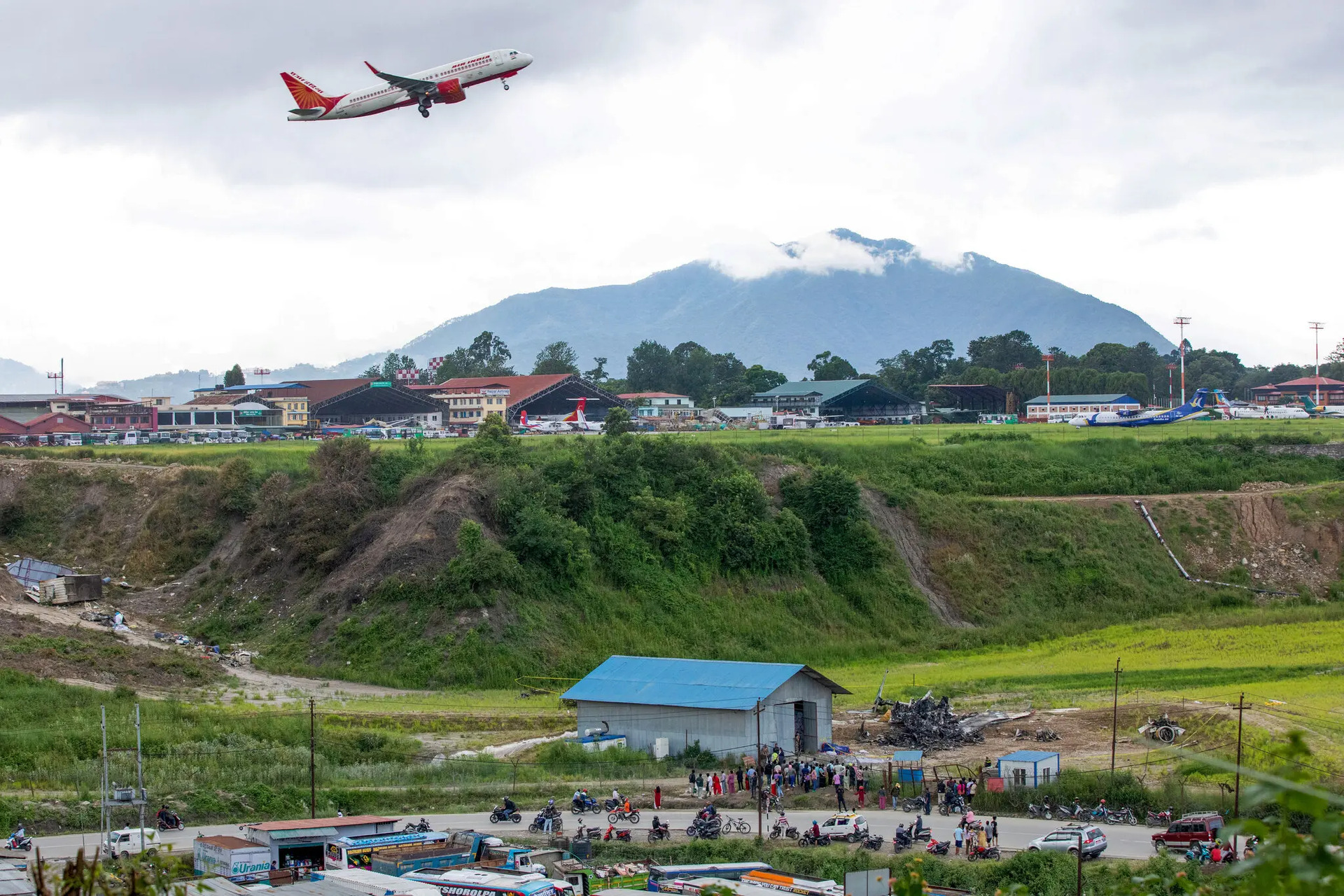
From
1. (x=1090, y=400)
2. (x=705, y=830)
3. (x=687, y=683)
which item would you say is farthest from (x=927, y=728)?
(x=1090, y=400)

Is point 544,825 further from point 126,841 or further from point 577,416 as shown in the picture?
point 577,416

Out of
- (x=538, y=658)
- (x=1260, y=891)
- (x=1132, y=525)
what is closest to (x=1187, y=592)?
(x=1132, y=525)

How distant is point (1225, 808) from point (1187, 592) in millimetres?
39157

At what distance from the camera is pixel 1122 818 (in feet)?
95.1

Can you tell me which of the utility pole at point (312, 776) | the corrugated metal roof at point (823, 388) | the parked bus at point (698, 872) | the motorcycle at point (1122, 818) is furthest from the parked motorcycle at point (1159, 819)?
the corrugated metal roof at point (823, 388)

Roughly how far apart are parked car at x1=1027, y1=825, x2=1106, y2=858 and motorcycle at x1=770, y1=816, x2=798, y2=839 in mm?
5209

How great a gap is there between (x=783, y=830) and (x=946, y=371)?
125 meters

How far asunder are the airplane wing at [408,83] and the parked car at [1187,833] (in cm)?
3119

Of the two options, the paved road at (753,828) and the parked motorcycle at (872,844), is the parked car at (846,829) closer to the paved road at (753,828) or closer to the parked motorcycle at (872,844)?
the parked motorcycle at (872,844)

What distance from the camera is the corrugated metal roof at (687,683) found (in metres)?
37.8

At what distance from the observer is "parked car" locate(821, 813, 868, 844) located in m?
27.3

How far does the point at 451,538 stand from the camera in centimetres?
5566

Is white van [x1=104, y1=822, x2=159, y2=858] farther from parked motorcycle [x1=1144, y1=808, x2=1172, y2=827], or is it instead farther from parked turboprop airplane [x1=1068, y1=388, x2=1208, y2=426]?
parked turboprop airplane [x1=1068, y1=388, x2=1208, y2=426]

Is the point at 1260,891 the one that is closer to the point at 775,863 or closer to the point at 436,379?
the point at 775,863
